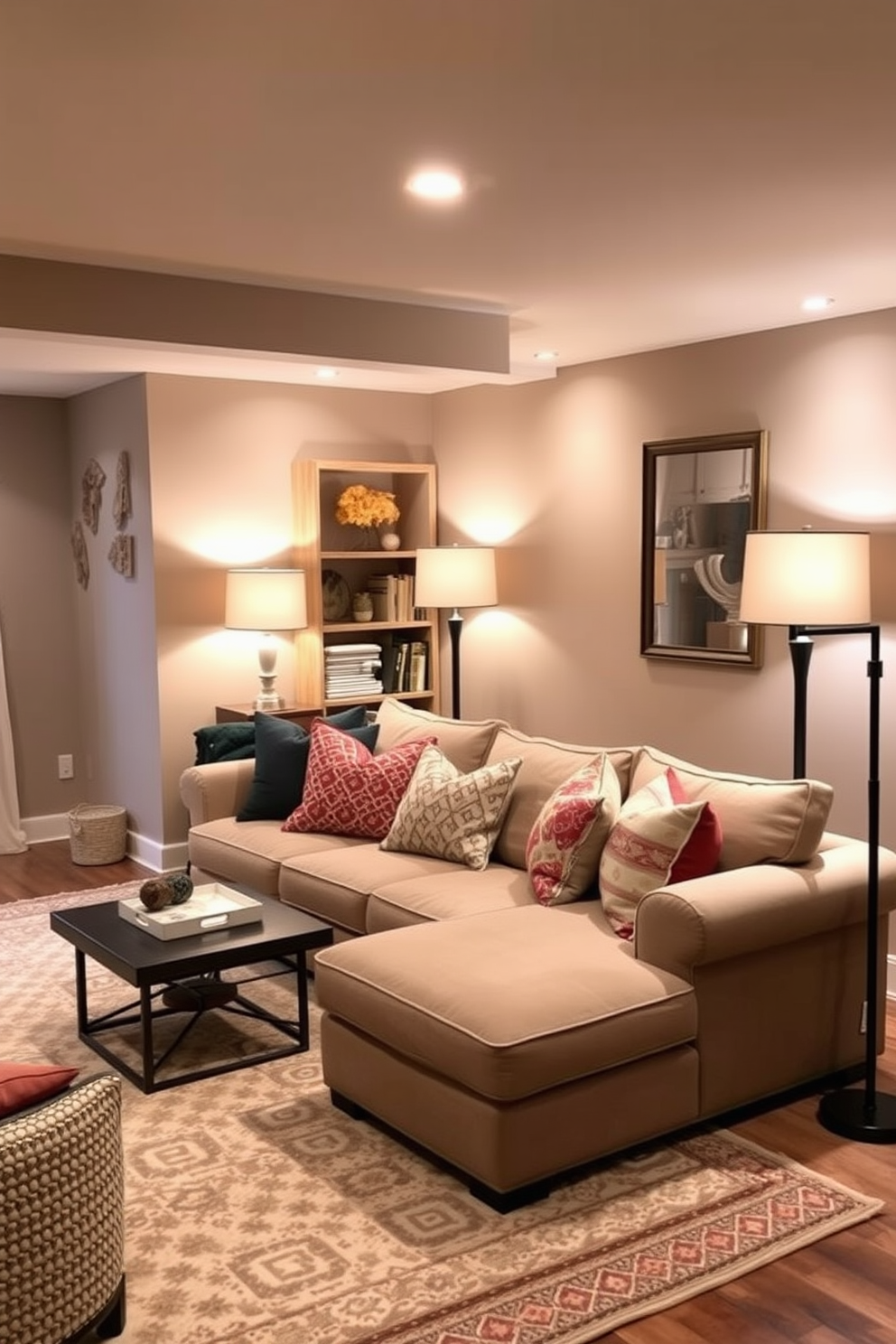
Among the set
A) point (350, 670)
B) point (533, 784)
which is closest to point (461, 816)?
point (533, 784)

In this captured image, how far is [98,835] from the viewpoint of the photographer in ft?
20.3

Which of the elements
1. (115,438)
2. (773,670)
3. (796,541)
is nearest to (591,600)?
(773,670)

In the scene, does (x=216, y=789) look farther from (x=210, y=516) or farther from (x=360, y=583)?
(x=360, y=583)

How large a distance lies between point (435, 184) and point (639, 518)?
262 centimetres

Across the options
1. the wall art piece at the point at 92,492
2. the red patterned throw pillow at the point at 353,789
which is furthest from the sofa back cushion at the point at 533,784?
the wall art piece at the point at 92,492

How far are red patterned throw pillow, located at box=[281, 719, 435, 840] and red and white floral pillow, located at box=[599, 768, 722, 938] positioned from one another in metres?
1.23

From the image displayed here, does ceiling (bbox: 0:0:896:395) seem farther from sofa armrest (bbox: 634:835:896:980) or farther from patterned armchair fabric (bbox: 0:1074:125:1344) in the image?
patterned armchair fabric (bbox: 0:1074:125:1344)

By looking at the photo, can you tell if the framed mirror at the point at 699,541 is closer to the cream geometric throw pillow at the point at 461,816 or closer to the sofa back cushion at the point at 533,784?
the sofa back cushion at the point at 533,784

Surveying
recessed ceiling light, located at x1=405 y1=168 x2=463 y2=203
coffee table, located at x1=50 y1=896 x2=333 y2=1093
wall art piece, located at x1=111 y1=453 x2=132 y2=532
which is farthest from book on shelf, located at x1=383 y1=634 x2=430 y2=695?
recessed ceiling light, located at x1=405 y1=168 x2=463 y2=203

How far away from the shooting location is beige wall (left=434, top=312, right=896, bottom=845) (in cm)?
443

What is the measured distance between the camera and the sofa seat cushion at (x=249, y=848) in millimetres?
4496

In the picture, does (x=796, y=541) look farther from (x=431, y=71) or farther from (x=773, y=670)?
(x=431, y=71)

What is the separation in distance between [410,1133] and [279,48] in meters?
2.42

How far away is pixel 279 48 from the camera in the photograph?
2.15 m
